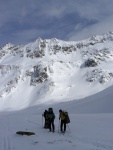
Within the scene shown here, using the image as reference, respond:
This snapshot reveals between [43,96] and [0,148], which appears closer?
[0,148]

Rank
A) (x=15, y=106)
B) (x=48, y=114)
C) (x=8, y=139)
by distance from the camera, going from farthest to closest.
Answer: (x=15, y=106) → (x=48, y=114) → (x=8, y=139)

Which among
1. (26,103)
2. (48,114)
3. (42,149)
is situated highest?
(26,103)

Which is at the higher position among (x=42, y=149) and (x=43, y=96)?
(x=43, y=96)

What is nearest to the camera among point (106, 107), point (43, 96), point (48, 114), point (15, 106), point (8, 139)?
point (8, 139)

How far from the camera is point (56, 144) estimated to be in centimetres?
1784

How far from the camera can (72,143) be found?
18.2m

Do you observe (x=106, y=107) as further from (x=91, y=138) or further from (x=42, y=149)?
(x=42, y=149)

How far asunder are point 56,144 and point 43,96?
7129 inches

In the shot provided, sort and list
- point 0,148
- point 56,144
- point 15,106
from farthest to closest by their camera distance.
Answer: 1. point 15,106
2. point 56,144
3. point 0,148

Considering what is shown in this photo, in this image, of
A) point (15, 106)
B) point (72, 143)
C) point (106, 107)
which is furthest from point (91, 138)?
point (15, 106)

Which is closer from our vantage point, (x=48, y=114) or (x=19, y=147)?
(x=19, y=147)

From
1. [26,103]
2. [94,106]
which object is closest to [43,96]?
[26,103]

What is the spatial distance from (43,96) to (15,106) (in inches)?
815

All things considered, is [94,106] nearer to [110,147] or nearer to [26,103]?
[110,147]
